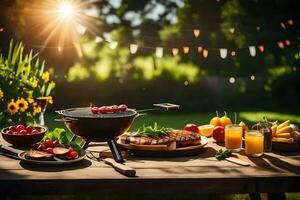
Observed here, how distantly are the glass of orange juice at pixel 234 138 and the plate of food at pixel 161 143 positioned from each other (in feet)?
0.50

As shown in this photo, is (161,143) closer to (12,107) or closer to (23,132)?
(23,132)

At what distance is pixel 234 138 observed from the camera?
3137 mm

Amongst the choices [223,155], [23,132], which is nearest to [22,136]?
[23,132]

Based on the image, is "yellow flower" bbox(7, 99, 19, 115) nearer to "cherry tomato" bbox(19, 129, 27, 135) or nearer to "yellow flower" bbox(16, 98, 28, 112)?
"yellow flower" bbox(16, 98, 28, 112)

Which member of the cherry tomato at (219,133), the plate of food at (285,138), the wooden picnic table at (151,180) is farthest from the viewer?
the cherry tomato at (219,133)

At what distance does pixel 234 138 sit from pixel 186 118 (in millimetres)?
7761

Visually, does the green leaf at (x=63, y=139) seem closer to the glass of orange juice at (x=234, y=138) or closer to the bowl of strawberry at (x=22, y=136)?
the bowl of strawberry at (x=22, y=136)

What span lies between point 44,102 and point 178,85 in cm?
682

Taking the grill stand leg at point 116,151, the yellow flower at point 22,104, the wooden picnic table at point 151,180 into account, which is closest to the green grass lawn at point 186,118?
the yellow flower at point 22,104

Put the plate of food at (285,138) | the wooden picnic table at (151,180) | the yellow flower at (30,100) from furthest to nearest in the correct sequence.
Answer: the yellow flower at (30,100) < the plate of food at (285,138) < the wooden picnic table at (151,180)

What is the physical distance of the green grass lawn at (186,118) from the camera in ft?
33.1

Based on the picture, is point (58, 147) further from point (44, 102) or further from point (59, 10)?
point (59, 10)

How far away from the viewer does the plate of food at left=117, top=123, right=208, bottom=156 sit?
117 inches

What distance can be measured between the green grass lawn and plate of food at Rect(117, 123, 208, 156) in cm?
637
